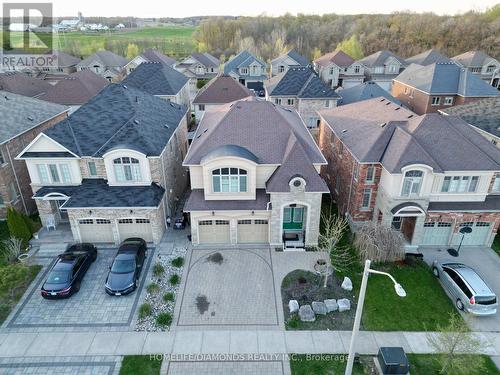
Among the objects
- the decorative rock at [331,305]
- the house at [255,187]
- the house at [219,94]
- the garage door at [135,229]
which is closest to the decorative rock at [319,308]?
the decorative rock at [331,305]

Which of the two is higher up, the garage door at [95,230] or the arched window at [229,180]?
the arched window at [229,180]

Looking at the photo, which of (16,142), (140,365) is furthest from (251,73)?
(140,365)

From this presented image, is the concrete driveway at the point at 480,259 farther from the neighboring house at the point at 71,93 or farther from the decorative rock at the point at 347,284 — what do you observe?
the neighboring house at the point at 71,93

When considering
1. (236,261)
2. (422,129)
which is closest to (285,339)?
(236,261)

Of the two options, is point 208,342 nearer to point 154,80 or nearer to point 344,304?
point 344,304

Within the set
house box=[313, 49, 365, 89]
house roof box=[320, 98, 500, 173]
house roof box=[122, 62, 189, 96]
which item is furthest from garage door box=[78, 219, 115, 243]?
house box=[313, 49, 365, 89]

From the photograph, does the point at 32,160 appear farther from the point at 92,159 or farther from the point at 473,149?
the point at 473,149

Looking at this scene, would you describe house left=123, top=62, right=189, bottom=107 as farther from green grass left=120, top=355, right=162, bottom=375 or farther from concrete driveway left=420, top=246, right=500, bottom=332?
concrete driveway left=420, top=246, right=500, bottom=332
